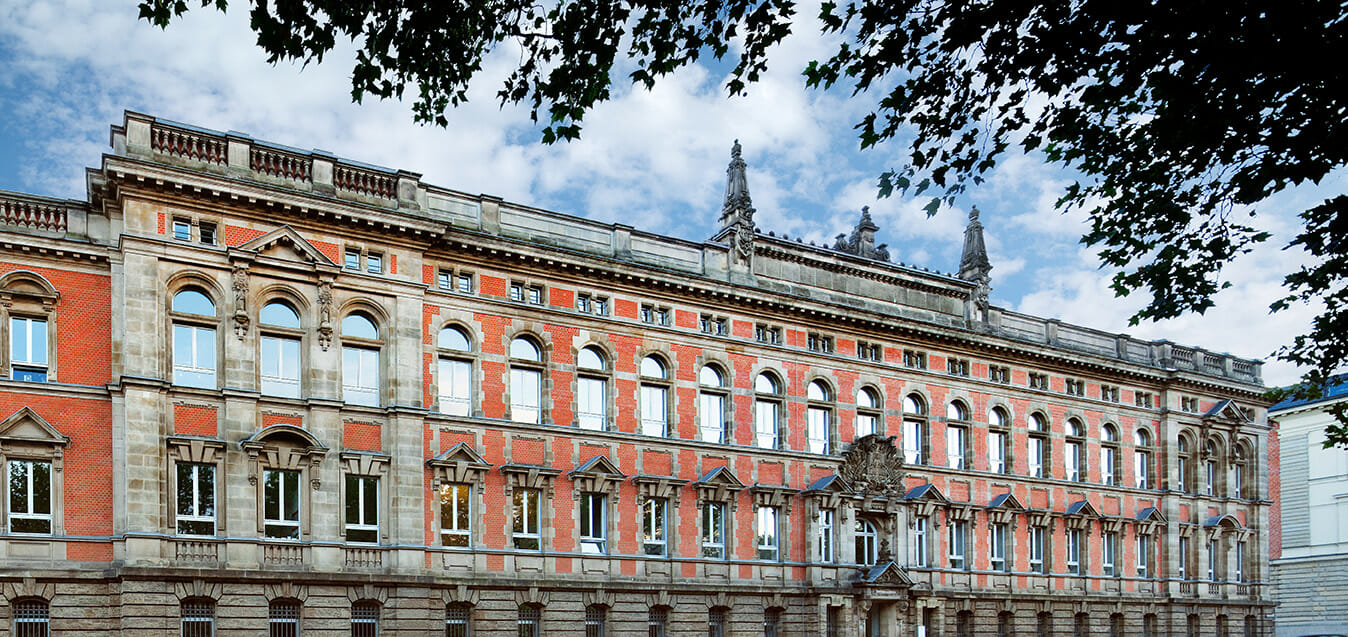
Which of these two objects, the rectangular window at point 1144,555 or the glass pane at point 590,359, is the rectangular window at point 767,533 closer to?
the glass pane at point 590,359

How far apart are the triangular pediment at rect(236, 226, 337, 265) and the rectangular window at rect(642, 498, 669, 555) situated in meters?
12.4

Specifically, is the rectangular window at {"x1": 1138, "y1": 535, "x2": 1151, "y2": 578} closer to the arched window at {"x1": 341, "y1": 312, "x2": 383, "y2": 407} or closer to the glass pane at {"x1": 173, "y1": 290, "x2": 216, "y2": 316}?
the arched window at {"x1": 341, "y1": 312, "x2": 383, "y2": 407}

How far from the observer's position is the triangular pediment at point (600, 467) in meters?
36.2

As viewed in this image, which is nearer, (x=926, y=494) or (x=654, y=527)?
(x=654, y=527)

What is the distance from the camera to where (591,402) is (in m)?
37.6

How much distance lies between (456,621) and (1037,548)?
2495cm

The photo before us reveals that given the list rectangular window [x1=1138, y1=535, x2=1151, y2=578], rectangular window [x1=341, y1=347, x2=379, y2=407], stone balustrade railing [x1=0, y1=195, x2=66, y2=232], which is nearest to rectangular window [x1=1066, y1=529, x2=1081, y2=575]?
rectangular window [x1=1138, y1=535, x2=1151, y2=578]

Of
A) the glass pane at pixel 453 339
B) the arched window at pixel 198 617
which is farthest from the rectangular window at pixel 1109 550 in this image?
the arched window at pixel 198 617

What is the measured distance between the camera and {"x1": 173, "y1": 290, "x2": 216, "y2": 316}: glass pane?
30661mm

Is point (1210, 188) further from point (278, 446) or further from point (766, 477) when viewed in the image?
point (766, 477)

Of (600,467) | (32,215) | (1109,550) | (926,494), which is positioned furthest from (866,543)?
(32,215)

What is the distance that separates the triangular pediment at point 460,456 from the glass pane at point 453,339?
114 inches

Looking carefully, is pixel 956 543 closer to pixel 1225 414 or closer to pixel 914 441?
pixel 914 441

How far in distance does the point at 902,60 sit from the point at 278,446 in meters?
22.4
